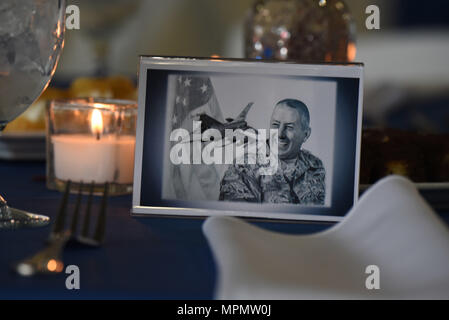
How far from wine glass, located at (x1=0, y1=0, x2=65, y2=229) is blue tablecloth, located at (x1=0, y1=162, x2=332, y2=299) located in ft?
0.14

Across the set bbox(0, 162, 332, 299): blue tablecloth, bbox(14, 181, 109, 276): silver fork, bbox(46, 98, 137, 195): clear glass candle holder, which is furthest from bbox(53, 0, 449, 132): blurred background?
bbox(14, 181, 109, 276): silver fork

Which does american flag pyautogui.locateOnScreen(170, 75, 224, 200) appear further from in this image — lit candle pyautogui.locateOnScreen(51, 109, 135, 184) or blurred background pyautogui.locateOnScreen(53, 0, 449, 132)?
blurred background pyautogui.locateOnScreen(53, 0, 449, 132)

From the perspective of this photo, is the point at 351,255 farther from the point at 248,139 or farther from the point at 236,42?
the point at 236,42

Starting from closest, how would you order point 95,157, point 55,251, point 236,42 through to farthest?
point 55,251, point 95,157, point 236,42

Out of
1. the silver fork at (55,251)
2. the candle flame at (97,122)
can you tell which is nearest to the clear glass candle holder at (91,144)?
the candle flame at (97,122)

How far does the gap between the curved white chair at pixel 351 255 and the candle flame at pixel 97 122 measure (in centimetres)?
32

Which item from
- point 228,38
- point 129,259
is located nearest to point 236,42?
point 228,38

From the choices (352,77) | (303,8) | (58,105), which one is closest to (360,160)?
(352,77)

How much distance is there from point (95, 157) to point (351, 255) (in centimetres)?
38

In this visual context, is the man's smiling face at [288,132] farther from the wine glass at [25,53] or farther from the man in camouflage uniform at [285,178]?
the wine glass at [25,53]

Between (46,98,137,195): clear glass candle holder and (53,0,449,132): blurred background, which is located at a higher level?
(53,0,449,132): blurred background

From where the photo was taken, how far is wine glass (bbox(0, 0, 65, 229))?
554 millimetres

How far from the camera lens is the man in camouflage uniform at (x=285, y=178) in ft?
2.15

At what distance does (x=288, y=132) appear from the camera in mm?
660
